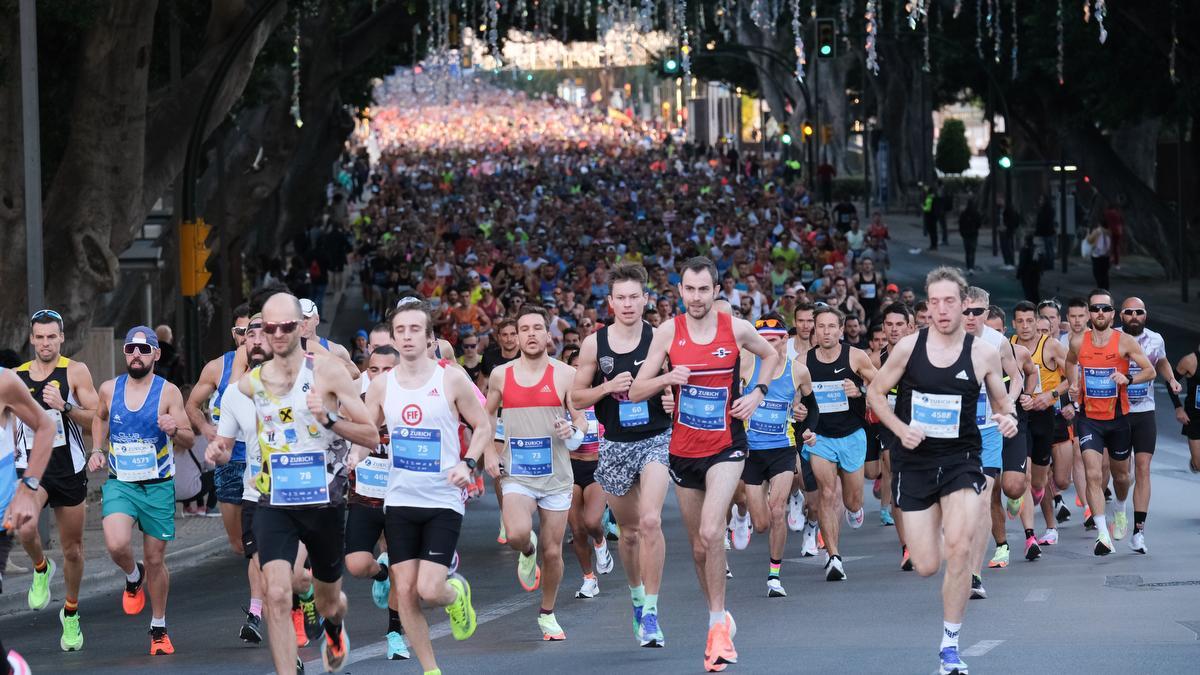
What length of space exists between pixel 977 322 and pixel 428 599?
490 centimetres

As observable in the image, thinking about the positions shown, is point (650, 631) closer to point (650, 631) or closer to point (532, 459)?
point (650, 631)

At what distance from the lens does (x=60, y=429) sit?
12555 millimetres

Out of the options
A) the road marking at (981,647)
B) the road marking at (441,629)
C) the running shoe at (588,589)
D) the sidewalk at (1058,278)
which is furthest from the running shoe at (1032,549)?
the sidewalk at (1058,278)

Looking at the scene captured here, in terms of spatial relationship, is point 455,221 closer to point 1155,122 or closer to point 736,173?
point 1155,122

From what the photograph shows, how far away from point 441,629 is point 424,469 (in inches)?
105

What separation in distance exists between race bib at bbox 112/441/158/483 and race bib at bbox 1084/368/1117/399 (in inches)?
278

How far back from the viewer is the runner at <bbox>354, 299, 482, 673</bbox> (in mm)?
9430

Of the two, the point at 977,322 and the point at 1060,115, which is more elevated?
the point at 1060,115

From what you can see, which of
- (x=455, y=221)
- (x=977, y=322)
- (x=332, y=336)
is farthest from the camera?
(x=455, y=221)

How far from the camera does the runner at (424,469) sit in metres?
9.43

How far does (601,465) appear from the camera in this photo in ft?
36.4

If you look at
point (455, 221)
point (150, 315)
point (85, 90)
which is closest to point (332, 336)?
point (150, 315)

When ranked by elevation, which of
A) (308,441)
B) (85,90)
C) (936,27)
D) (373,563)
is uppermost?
(936,27)

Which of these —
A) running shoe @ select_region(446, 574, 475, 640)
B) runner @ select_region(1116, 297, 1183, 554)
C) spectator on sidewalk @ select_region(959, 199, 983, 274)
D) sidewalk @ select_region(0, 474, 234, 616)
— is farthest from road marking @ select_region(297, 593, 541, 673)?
spectator on sidewalk @ select_region(959, 199, 983, 274)
